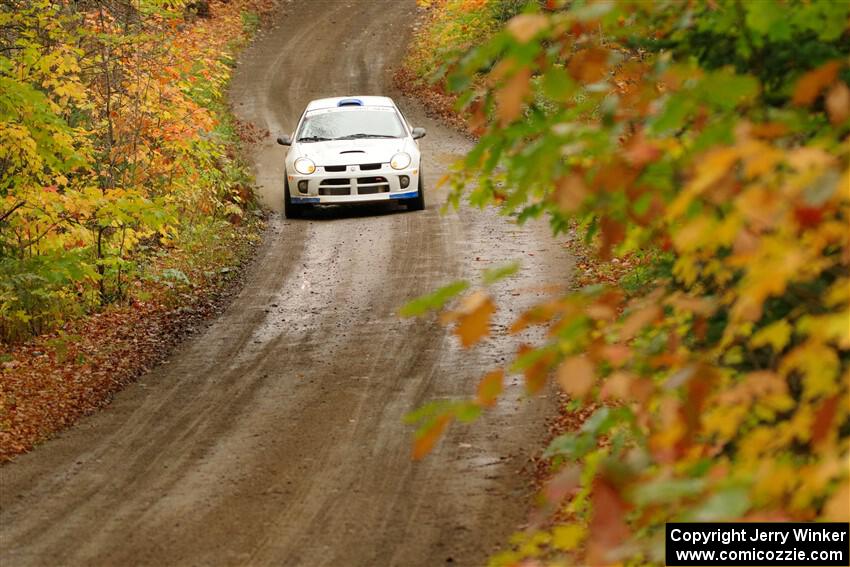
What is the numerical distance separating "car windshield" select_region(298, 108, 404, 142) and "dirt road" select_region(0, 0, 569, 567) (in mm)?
2814

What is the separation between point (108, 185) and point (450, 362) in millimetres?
6115

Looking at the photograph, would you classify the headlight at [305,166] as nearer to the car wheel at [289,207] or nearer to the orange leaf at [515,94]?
the car wheel at [289,207]

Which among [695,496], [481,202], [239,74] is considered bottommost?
[695,496]

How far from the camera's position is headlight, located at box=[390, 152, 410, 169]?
55.2ft

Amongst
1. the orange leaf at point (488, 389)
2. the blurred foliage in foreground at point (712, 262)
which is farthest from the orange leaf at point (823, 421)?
the orange leaf at point (488, 389)

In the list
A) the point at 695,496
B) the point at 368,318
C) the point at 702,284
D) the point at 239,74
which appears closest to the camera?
the point at 695,496

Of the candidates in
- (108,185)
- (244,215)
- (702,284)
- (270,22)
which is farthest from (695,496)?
(270,22)

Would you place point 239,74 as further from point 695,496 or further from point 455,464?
point 695,496

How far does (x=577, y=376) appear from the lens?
10.4ft

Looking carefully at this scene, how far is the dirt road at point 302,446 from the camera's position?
22.1 ft

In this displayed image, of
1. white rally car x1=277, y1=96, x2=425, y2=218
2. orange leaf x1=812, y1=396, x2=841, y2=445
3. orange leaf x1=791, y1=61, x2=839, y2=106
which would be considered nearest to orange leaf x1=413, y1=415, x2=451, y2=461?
orange leaf x1=812, y1=396, x2=841, y2=445

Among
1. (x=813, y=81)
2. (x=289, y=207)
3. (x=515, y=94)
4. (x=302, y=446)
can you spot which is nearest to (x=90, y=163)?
(x=289, y=207)

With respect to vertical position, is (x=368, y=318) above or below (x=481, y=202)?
below

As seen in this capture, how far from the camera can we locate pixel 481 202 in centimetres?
592
